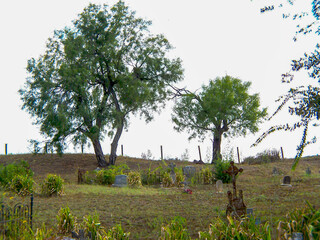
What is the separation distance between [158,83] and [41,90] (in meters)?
8.50

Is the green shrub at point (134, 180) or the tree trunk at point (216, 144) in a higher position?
the tree trunk at point (216, 144)

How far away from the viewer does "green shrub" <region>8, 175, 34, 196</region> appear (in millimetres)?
11942

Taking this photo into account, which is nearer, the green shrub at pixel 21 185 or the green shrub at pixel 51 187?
the green shrub at pixel 21 185

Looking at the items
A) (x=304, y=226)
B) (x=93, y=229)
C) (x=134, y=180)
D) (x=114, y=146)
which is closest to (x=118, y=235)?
(x=93, y=229)

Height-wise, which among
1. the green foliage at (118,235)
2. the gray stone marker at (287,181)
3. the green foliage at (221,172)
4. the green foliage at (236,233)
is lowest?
the green foliage at (118,235)

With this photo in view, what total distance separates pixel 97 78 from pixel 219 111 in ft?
30.5

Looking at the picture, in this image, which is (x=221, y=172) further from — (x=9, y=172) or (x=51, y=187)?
(x=9, y=172)

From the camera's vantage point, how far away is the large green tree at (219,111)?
85.9 ft

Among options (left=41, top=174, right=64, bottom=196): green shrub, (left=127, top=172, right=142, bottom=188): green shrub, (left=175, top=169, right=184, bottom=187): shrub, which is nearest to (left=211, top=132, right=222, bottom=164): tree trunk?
(left=175, top=169, right=184, bottom=187): shrub

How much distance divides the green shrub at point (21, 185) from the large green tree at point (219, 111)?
16364 millimetres

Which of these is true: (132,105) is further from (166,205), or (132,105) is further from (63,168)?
(166,205)

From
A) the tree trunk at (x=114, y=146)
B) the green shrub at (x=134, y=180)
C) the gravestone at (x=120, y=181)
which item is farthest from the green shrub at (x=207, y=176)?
the tree trunk at (x=114, y=146)

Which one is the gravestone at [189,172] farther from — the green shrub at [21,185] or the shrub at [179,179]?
the green shrub at [21,185]

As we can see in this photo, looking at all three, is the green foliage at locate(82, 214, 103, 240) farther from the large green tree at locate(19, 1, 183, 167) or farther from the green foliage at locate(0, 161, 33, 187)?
the large green tree at locate(19, 1, 183, 167)
